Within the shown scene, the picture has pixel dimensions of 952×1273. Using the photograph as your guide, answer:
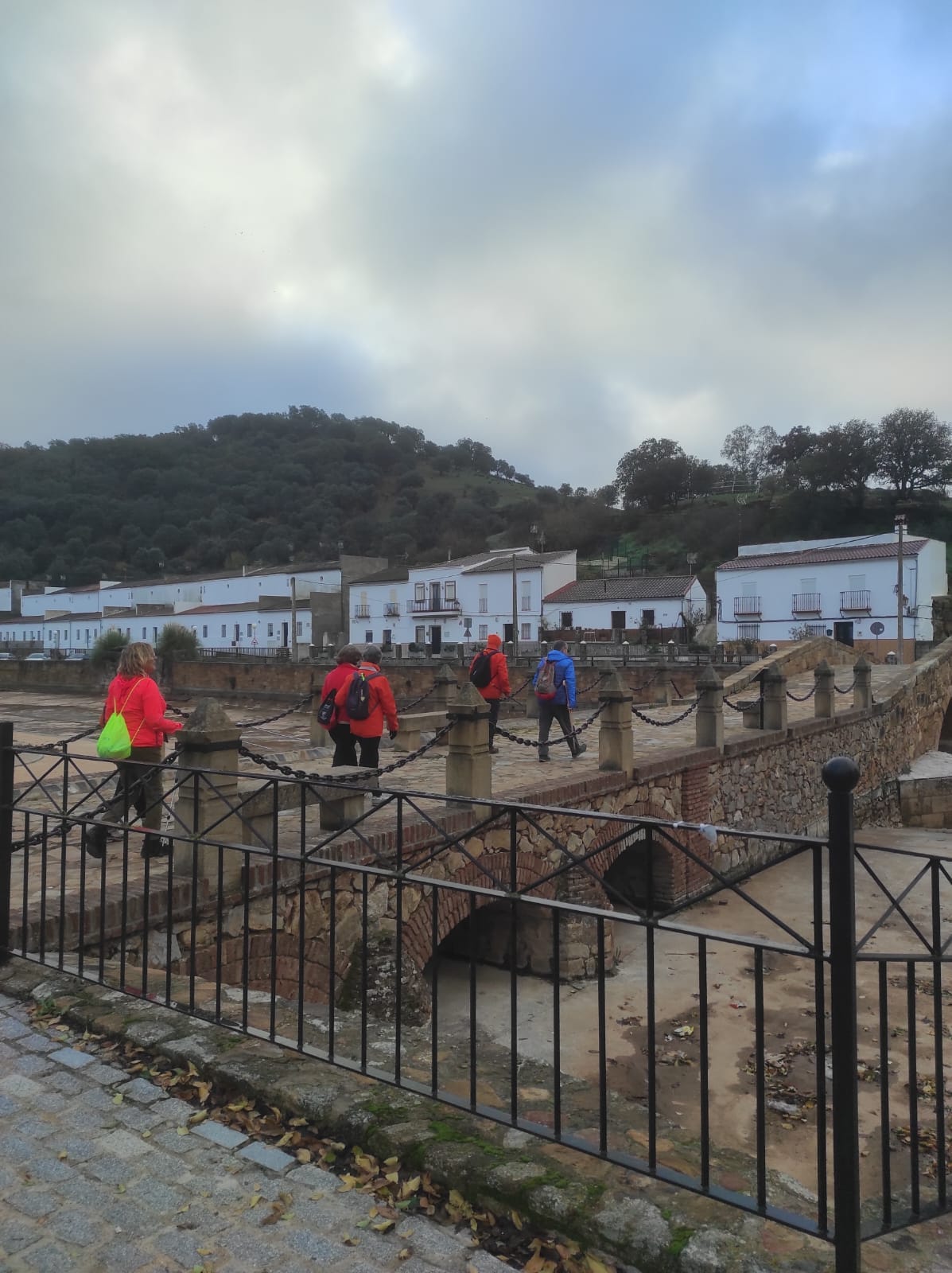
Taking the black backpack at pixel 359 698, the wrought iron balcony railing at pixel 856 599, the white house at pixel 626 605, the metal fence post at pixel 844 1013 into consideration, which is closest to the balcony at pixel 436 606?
the white house at pixel 626 605

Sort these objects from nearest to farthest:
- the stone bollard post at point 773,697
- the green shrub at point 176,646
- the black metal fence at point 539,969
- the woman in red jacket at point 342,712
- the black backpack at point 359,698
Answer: the black metal fence at point 539,969 < the black backpack at point 359,698 < the woman in red jacket at point 342,712 < the stone bollard post at point 773,697 < the green shrub at point 176,646

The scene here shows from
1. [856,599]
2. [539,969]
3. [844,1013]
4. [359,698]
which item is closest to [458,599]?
[856,599]

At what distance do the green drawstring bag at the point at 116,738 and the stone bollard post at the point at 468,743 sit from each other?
95.0 inches

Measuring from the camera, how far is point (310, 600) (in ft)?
174

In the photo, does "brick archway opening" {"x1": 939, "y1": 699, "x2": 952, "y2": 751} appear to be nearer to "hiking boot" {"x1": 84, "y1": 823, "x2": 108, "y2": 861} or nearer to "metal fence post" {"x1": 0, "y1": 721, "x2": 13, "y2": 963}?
"hiking boot" {"x1": 84, "y1": 823, "x2": 108, "y2": 861}

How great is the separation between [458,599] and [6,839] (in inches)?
1782

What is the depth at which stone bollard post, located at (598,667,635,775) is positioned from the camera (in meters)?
8.73

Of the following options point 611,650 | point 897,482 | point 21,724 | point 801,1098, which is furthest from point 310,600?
point 801,1098

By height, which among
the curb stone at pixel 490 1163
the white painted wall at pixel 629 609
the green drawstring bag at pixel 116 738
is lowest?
the curb stone at pixel 490 1163

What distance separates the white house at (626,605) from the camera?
137 feet

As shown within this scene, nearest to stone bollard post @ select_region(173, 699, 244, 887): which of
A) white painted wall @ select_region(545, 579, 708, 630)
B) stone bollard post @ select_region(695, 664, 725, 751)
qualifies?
stone bollard post @ select_region(695, 664, 725, 751)

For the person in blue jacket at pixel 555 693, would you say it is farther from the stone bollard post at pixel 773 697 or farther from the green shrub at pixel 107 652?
the green shrub at pixel 107 652

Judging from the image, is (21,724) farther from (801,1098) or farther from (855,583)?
(855,583)

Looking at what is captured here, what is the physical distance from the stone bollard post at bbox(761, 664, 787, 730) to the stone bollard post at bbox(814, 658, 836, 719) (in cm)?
186
